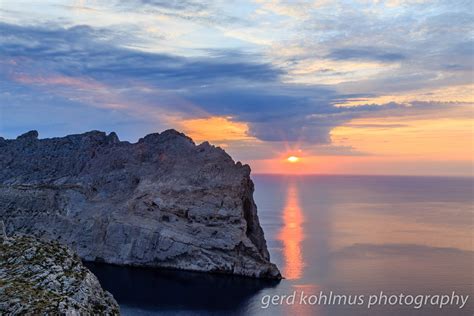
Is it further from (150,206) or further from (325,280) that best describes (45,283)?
(150,206)

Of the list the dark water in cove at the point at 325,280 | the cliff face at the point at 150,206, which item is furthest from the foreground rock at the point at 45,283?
the cliff face at the point at 150,206

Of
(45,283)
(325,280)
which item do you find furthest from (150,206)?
(45,283)

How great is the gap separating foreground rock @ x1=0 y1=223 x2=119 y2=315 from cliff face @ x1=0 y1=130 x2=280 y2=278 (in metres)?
63.7

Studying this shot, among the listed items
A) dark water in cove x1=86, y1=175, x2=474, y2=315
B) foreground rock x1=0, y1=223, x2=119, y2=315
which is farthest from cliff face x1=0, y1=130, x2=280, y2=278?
foreground rock x1=0, y1=223, x2=119, y2=315

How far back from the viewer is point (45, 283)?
27.3 m

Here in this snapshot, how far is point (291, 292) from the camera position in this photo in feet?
269

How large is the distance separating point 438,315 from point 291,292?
22.2m

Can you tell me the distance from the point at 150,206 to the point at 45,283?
75786 millimetres

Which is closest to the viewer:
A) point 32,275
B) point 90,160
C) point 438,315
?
point 32,275

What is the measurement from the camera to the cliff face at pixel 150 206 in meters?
96.2

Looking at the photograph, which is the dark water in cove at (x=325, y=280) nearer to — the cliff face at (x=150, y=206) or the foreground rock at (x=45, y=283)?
the cliff face at (x=150, y=206)

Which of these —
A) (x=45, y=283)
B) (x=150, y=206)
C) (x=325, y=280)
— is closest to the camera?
(x=45, y=283)

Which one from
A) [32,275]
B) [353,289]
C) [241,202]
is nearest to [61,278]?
[32,275]

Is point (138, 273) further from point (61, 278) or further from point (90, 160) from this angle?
point (61, 278)
